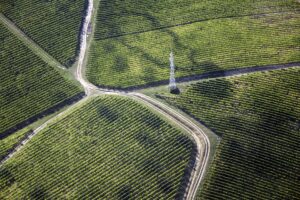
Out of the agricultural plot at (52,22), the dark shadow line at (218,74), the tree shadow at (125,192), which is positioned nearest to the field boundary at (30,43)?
the agricultural plot at (52,22)

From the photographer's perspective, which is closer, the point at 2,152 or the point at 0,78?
the point at 2,152

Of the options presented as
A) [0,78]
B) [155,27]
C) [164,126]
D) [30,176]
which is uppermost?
[155,27]

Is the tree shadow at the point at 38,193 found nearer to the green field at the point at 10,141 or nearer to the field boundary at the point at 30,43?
the green field at the point at 10,141

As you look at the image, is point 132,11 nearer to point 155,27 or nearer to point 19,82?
point 155,27

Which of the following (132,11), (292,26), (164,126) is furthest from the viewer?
(132,11)


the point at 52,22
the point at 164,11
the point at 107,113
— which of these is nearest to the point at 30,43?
the point at 52,22

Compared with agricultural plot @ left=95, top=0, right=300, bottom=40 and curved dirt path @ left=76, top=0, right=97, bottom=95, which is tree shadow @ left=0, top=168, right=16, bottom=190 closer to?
curved dirt path @ left=76, top=0, right=97, bottom=95

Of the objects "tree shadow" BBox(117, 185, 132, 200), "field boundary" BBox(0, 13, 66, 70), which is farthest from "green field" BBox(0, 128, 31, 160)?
"tree shadow" BBox(117, 185, 132, 200)

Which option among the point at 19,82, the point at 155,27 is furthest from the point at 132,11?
the point at 19,82
